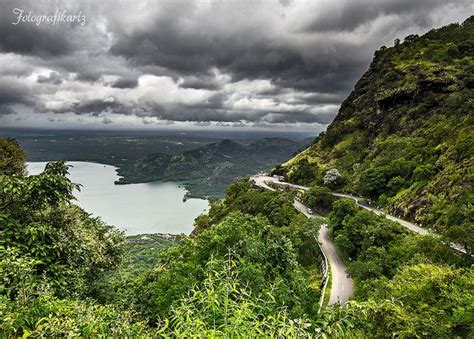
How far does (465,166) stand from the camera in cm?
2656

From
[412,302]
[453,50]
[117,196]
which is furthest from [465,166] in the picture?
[117,196]

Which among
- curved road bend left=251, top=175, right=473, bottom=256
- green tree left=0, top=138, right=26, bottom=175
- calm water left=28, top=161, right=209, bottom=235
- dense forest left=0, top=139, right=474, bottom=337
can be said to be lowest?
calm water left=28, top=161, right=209, bottom=235

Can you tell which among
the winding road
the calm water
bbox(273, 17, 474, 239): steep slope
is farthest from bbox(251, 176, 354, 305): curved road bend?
the calm water

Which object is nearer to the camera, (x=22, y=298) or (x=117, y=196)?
(x=22, y=298)

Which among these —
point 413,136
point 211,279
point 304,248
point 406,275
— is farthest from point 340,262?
point 413,136

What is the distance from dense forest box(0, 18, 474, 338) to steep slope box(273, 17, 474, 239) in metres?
0.21

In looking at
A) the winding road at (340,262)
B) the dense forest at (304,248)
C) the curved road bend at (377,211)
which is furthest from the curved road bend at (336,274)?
the curved road bend at (377,211)

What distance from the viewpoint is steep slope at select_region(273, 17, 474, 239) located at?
89.1 feet

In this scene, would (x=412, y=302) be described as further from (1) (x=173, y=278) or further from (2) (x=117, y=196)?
(2) (x=117, y=196)

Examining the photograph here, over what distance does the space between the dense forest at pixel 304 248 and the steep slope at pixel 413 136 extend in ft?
0.68

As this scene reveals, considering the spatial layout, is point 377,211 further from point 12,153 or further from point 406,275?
point 12,153

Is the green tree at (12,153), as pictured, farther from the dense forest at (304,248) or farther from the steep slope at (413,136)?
the steep slope at (413,136)

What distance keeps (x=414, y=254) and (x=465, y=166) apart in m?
13.3

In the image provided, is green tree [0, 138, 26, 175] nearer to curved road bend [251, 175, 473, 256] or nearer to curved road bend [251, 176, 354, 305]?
curved road bend [251, 176, 354, 305]
